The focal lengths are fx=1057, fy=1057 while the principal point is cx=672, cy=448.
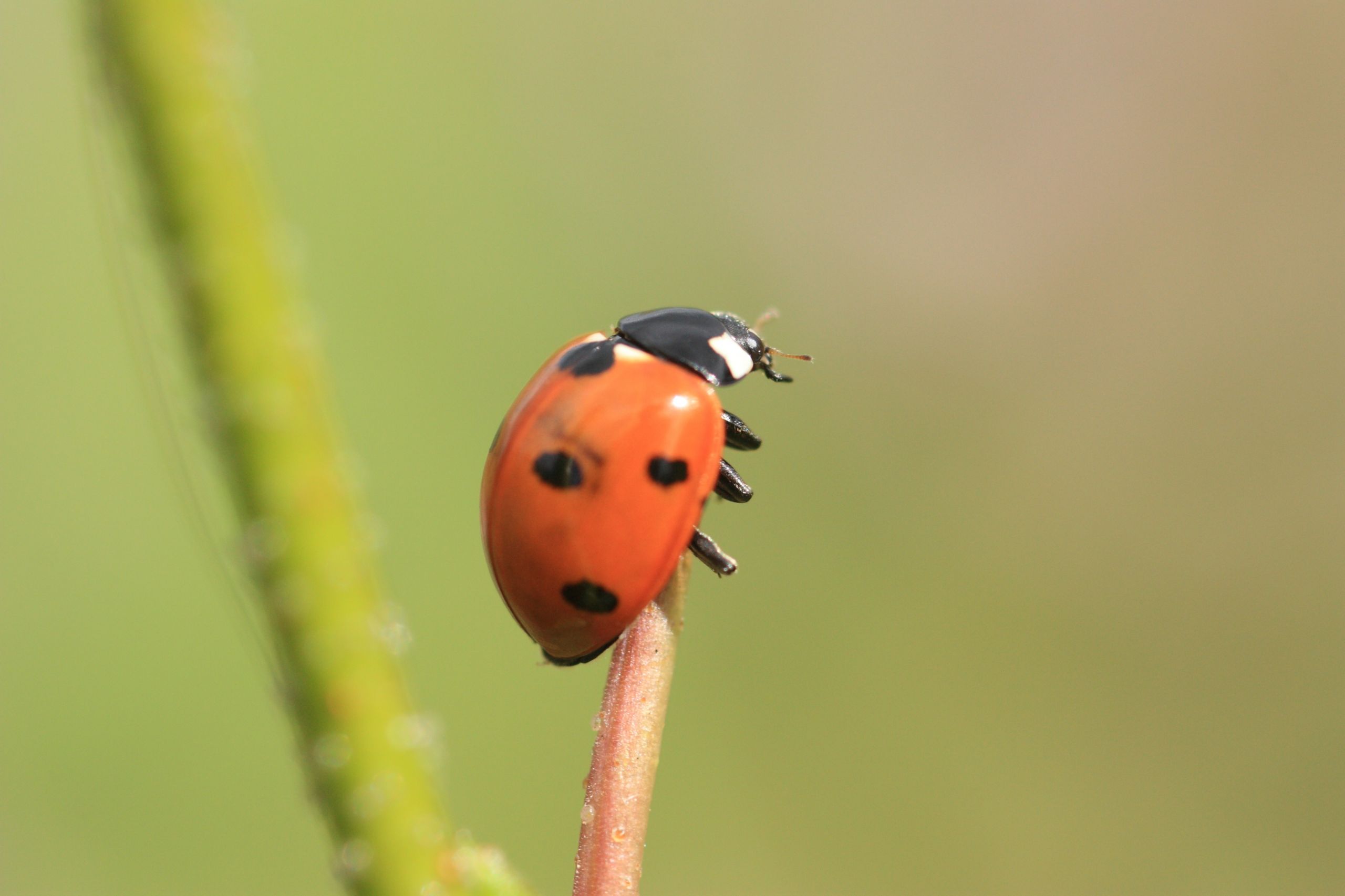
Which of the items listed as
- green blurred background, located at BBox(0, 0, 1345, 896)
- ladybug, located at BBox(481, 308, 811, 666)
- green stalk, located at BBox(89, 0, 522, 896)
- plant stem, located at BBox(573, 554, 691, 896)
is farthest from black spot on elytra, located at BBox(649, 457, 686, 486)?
green blurred background, located at BBox(0, 0, 1345, 896)

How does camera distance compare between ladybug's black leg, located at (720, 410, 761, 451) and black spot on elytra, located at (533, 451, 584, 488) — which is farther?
ladybug's black leg, located at (720, 410, 761, 451)

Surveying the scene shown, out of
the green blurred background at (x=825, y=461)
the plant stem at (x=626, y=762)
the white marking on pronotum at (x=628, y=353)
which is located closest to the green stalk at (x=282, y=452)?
the plant stem at (x=626, y=762)

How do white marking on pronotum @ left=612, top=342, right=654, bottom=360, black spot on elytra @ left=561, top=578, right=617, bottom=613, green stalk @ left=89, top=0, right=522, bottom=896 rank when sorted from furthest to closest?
white marking on pronotum @ left=612, top=342, right=654, bottom=360, black spot on elytra @ left=561, top=578, right=617, bottom=613, green stalk @ left=89, top=0, right=522, bottom=896

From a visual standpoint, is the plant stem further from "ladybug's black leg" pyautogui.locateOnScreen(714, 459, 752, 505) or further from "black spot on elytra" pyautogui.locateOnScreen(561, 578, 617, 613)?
"ladybug's black leg" pyautogui.locateOnScreen(714, 459, 752, 505)

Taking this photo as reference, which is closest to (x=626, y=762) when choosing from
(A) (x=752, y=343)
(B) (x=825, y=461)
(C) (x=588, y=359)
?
(C) (x=588, y=359)

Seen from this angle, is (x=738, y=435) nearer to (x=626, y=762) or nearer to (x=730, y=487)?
(x=730, y=487)

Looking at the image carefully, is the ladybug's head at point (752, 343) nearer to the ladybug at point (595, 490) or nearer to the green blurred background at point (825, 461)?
the ladybug at point (595, 490)
